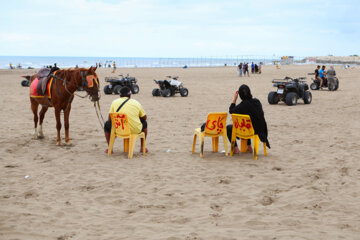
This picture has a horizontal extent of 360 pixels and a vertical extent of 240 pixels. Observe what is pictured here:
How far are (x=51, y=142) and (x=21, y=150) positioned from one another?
921 millimetres

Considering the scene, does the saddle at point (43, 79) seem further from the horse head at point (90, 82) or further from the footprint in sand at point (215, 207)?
the footprint in sand at point (215, 207)

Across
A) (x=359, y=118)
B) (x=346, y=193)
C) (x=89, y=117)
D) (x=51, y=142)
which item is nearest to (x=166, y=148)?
(x=51, y=142)

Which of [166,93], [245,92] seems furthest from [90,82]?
[166,93]

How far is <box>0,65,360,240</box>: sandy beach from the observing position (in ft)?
14.5

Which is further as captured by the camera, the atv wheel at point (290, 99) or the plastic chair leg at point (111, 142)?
the atv wheel at point (290, 99)

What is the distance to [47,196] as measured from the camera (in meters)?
5.54

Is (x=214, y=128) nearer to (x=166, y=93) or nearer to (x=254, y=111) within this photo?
(x=254, y=111)

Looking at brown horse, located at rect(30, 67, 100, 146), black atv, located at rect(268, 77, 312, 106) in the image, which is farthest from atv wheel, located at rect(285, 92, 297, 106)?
brown horse, located at rect(30, 67, 100, 146)

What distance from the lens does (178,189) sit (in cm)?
586

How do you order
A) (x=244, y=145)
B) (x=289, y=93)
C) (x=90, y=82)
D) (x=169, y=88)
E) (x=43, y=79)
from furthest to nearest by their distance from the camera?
(x=169, y=88)
(x=289, y=93)
(x=43, y=79)
(x=90, y=82)
(x=244, y=145)

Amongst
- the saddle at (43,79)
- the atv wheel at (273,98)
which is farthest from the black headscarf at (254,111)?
the atv wheel at (273,98)

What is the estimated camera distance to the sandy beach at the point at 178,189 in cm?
441

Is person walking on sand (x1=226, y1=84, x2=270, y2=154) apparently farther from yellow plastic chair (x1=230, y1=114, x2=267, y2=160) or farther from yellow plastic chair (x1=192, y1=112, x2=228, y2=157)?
yellow plastic chair (x1=192, y1=112, x2=228, y2=157)

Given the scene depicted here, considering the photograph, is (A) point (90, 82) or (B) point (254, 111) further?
(A) point (90, 82)
